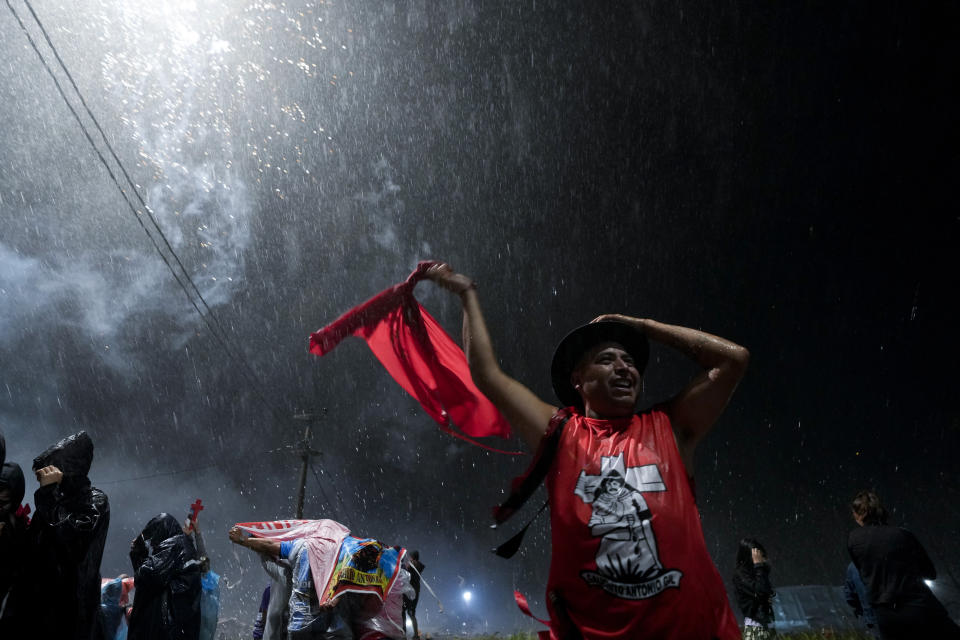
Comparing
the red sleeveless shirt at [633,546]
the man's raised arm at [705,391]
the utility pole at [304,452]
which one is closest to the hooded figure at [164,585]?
the red sleeveless shirt at [633,546]

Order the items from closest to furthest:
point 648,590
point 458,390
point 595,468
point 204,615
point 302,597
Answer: point 648,590
point 595,468
point 458,390
point 302,597
point 204,615

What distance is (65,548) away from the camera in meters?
3.88

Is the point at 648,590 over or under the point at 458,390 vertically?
under

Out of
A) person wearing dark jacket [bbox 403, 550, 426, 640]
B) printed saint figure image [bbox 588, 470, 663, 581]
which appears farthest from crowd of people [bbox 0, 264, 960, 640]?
person wearing dark jacket [bbox 403, 550, 426, 640]

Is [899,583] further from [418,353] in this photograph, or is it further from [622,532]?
[418,353]

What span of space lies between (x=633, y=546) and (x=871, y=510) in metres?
4.79

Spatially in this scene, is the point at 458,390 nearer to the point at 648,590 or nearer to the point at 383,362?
the point at 383,362

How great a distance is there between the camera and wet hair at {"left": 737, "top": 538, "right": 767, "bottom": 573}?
7.58 metres

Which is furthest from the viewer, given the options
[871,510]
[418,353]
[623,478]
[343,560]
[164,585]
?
[343,560]

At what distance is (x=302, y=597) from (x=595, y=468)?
4.99 meters

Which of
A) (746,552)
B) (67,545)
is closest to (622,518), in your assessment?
(67,545)

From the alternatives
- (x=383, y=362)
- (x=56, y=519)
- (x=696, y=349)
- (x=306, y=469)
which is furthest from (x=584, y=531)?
(x=306, y=469)

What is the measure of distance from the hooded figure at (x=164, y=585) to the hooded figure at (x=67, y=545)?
5.24 ft

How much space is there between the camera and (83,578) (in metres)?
3.99
